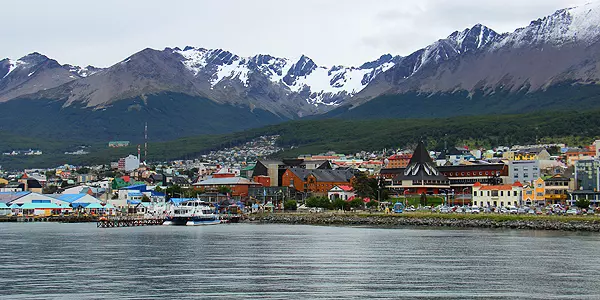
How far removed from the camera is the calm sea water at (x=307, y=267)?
37.8 m

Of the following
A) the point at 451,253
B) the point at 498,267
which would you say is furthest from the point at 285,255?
the point at 498,267

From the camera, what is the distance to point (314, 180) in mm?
137000

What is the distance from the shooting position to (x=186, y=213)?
10450 cm

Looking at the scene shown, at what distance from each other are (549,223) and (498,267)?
116 feet

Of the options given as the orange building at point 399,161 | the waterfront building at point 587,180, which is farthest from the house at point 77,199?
the waterfront building at point 587,180

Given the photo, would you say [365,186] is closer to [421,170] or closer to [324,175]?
[421,170]

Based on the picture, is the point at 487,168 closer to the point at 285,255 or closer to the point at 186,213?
the point at 186,213

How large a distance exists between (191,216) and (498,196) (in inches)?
1470

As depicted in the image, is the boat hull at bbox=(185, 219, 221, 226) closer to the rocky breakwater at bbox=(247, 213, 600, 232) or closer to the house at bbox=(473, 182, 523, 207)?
the rocky breakwater at bbox=(247, 213, 600, 232)

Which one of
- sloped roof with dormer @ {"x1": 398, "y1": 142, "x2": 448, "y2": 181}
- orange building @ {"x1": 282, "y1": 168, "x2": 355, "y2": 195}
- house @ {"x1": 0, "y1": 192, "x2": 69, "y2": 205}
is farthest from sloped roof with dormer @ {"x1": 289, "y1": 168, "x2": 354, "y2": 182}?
house @ {"x1": 0, "y1": 192, "x2": 69, "y2": 205}

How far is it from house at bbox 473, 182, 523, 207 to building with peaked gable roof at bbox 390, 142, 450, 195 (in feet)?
62.2

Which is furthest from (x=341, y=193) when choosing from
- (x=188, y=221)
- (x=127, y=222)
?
(x=127, y=222)

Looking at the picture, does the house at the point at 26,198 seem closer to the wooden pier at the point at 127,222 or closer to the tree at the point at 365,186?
the wooden pier at the point at 127,222

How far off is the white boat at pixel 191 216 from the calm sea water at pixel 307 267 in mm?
30215
